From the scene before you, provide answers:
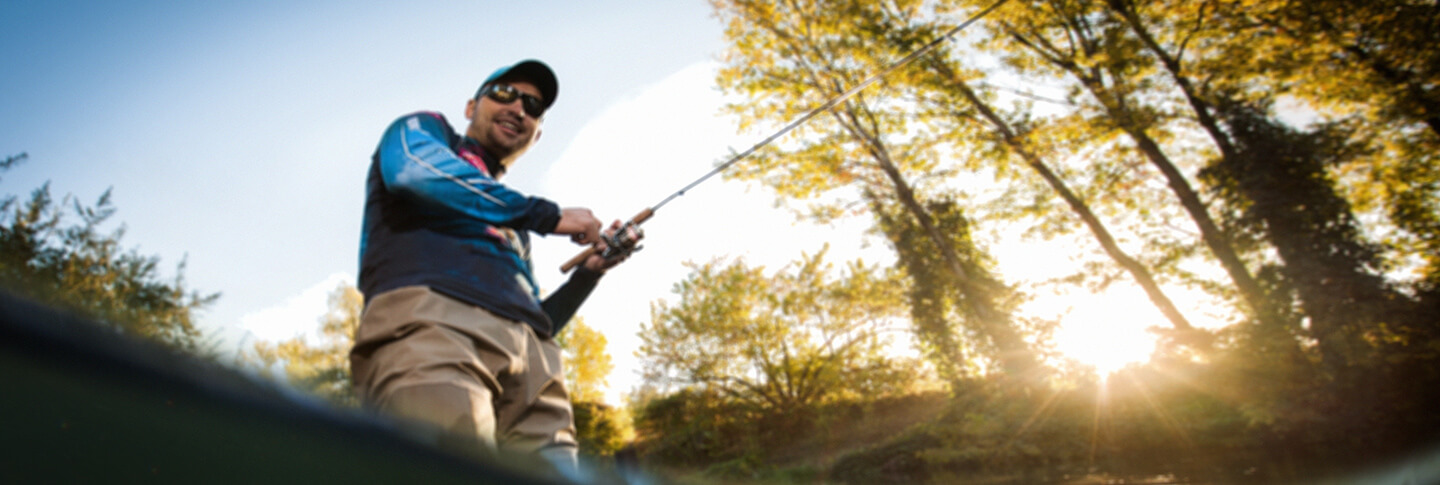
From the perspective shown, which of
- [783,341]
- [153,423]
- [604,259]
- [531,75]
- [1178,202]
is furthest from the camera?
[783,341]

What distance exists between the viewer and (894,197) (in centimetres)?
1161

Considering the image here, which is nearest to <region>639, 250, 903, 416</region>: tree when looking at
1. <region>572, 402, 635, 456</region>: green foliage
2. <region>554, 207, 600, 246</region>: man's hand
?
<region>572, 402, 635, 456</region>: green foliage

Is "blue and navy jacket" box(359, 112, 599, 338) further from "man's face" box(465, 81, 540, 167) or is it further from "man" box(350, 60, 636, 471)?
"man's face" box(465, 81, 540, 167)

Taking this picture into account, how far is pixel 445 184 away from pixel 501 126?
0.61 m

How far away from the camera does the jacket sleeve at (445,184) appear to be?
1.47 m

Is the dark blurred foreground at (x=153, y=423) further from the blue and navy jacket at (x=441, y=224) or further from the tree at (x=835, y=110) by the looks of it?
the tree at (x=835, y=110)

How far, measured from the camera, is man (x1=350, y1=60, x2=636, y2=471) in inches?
46.0

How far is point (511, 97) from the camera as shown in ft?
6.78

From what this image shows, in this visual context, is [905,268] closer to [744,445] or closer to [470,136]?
[744,445]

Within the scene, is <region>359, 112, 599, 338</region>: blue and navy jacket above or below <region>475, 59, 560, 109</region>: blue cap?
below

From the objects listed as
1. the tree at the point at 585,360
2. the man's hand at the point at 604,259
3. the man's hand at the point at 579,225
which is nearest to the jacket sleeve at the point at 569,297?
the man's hand at the point at 604,259

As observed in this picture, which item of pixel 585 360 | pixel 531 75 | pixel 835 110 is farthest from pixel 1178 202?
pixel 585 360

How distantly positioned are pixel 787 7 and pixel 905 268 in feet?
22.2

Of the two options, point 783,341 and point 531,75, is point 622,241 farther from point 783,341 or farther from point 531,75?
point 783,341
